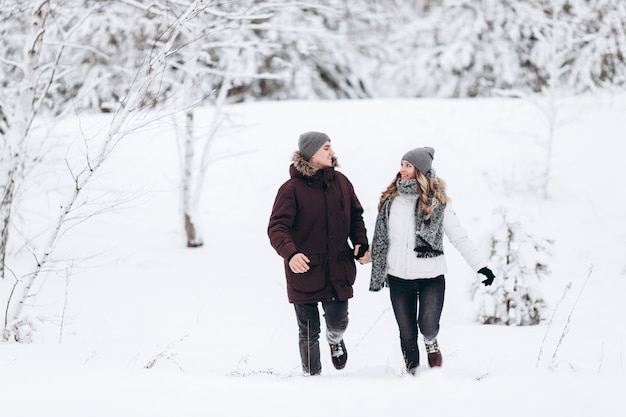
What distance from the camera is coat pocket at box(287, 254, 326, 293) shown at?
3.52 metres

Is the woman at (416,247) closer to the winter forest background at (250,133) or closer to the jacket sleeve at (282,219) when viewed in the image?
the winter forest background at (250,133)

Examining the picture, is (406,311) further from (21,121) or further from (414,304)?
(21,121)

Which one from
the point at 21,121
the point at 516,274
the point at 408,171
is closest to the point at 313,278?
the point at 408,171

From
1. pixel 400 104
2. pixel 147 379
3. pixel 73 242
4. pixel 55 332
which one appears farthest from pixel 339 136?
pixel 147 379

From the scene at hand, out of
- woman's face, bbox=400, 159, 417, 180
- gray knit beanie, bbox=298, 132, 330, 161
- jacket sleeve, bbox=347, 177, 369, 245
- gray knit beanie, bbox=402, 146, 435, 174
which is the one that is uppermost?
gray knit beanie, bbox=298, 132, 330, 161

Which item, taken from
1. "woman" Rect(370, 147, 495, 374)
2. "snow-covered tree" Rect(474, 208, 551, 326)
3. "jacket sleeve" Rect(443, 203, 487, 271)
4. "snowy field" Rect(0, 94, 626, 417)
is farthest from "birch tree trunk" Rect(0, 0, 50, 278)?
"snow-covered tree" Rect(474, 208, 551, 326)

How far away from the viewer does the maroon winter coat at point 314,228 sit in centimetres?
352

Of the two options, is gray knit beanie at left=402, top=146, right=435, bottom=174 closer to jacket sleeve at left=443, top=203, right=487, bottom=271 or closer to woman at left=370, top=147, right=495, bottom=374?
woman at left=370, top=147, right=495, bottom=374

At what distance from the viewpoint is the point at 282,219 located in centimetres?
347

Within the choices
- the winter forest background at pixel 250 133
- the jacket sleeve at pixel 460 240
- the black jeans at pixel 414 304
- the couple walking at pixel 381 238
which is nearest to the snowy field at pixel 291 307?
the winter forest background at pixel 250 133

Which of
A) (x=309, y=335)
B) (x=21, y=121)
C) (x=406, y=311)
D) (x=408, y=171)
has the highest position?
(x=21, y=121)

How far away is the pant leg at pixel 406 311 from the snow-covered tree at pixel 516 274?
6.45ft

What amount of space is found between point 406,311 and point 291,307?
279 cm

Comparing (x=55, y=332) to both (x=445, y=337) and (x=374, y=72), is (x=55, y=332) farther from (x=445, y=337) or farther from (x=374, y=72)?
(x=374, y=72)
